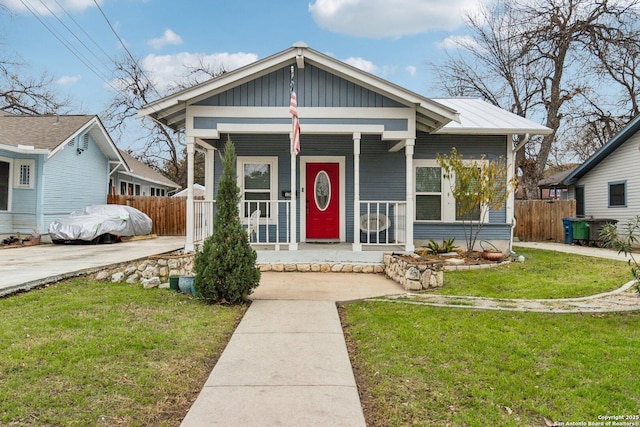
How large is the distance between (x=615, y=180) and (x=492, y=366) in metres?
14.9

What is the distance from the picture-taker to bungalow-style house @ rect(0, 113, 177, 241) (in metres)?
12.8

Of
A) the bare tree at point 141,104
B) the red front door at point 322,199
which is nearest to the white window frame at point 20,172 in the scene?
the red front door at point 322,199

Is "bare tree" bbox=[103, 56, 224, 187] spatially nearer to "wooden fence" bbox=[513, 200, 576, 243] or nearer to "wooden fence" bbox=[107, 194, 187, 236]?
"wooden fence" bbox=[107, 194, 187, 236]

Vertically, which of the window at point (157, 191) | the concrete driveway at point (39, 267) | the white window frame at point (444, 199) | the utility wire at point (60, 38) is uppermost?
Result: the utility wire at point (60, 38)

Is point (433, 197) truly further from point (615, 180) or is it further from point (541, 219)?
point (615, 180)

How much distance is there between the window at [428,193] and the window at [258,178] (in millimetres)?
3532

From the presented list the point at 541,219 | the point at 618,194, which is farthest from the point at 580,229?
the point at 541,219

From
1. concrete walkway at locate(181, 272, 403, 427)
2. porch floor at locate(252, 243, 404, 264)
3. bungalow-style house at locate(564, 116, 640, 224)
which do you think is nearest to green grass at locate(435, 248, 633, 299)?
porch floor at locate(252, 243, 404, 264)

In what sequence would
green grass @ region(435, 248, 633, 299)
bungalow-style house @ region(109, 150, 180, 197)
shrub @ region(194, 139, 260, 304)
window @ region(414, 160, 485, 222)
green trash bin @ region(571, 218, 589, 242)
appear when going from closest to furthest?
shrub @ region(194, 139, 260, 304), green grass @ region(435, 248, 633, 299), window @ region(414, 160, 485, 222), green trash bin @ region(571, 218, 589, 242), bungalow-style house @ region(109, 150, 180, 197)

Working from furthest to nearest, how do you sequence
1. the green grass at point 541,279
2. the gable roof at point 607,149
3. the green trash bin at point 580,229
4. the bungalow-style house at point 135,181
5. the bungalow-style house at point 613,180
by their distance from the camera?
the bungalow-style house at point 135,181
the green trash bin at point 580,229
the bungalow-style house at point 613,180
the gable roof at point 607,149
the green grass at point 541,279

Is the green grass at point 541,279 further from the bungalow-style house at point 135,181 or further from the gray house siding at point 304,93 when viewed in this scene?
the bungalow-style house at point 135,181

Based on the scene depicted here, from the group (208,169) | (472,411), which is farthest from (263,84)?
(472,411)

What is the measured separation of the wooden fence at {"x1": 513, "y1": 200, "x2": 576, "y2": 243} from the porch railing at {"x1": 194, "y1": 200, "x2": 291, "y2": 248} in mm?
11014

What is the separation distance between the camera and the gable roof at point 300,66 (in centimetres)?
806
